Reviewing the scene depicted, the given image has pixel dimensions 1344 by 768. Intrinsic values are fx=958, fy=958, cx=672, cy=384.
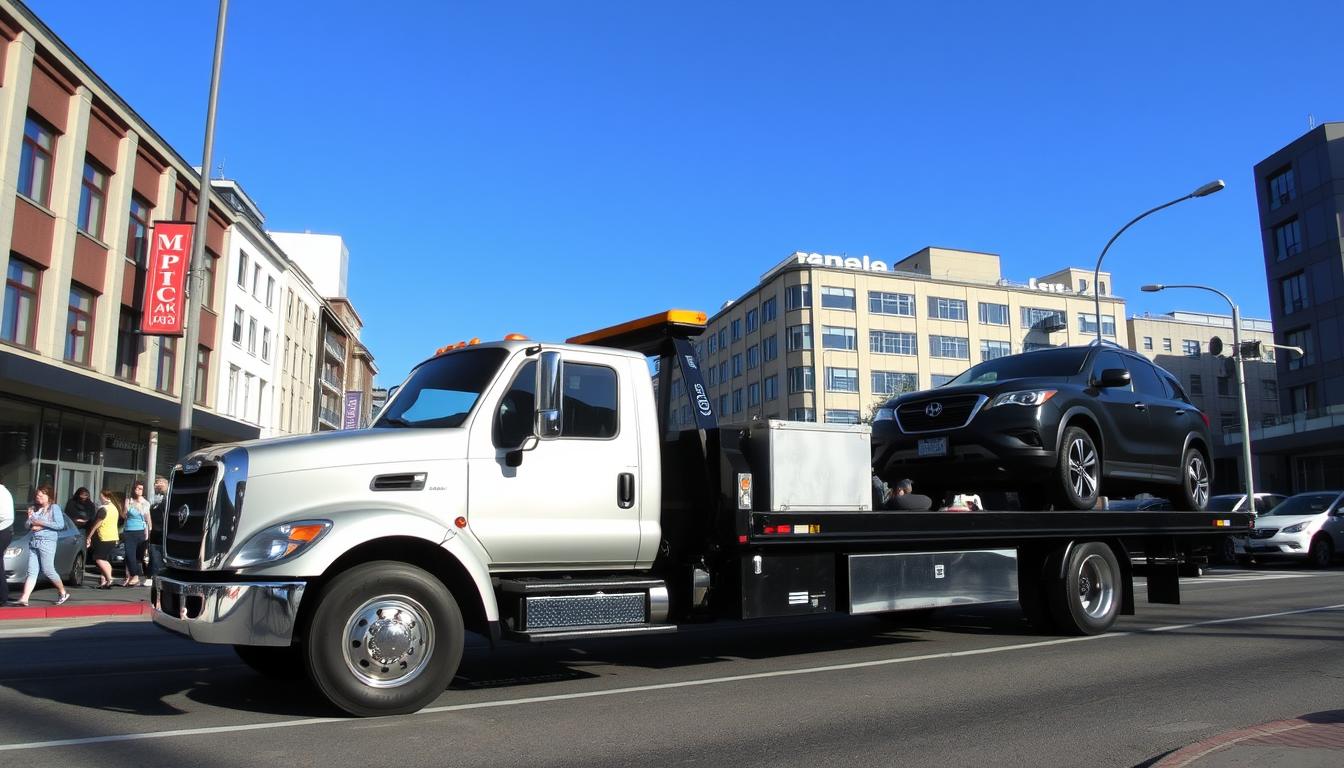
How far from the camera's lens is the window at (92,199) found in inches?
890

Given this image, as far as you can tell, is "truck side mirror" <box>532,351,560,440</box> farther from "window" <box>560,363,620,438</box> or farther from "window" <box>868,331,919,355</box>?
"window" <box>868,331,919,355</box>

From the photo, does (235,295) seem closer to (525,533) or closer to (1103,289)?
(525,533)

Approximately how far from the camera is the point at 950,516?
321 inches

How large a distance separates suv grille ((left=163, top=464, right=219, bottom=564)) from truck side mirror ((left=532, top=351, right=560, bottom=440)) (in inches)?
77.7

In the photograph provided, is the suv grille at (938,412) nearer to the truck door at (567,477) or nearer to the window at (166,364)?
the truck door at (567,477)

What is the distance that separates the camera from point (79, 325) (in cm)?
2266

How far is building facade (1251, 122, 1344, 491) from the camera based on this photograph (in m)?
49.9

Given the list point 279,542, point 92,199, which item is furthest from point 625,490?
point 92,199

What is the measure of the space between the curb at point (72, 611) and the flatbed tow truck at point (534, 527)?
7292 millimetres

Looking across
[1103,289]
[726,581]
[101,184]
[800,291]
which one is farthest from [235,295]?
[1103,289]

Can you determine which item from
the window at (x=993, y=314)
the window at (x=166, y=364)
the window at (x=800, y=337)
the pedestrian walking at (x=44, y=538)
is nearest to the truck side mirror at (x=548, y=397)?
the pedestrian walking at (x=44, y=538)

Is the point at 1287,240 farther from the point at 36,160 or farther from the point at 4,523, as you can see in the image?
the point at 4,523

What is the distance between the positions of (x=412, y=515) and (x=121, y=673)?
11.2 feet

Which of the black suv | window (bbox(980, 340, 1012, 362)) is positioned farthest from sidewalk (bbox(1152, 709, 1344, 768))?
window (bbox(980, 340, 1012, 362))
